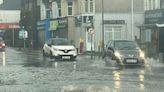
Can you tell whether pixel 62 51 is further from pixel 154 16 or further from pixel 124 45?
pixel 154 16

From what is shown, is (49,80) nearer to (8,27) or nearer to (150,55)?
(150,55)

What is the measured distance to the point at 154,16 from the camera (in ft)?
169

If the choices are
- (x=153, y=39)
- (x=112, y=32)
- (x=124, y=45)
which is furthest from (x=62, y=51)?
(x=112, y=32)

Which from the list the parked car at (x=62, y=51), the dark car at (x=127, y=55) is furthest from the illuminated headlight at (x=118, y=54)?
the parked car at (x=62, y=51)

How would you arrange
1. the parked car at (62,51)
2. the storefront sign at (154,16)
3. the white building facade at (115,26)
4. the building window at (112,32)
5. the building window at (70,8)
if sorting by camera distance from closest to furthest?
1. the parked car at (62,51)
2. the storefront sign at (154,16)
3. the white building facade at (115,26)
4. the building window at (112,32)
5. the building window at (70,8)

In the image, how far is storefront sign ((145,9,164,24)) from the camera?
49022mm

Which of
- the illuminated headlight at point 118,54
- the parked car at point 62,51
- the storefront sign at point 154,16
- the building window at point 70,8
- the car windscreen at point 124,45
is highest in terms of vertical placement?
the building window at point 70,8

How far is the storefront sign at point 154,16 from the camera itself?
49.0 meters

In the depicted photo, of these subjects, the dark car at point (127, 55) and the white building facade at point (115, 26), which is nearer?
the dark car at point (127, 55)

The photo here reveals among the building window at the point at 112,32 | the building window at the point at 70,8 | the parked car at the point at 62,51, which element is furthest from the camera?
the building window at the point at 70,8

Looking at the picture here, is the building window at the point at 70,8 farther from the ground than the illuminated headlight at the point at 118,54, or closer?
farther from the ground

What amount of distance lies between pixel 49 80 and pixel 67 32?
45.5 metres

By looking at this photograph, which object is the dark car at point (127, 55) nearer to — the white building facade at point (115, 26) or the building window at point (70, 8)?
the white building facade at point (115, 26)

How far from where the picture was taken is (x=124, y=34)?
5678 cm
